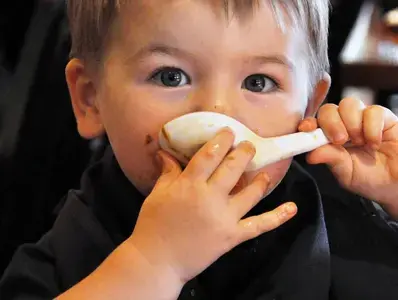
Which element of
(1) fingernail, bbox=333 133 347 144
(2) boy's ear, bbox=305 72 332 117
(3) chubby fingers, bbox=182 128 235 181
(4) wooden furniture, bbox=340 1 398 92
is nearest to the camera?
(3) chubby fingers, bbox=182 128 235 181

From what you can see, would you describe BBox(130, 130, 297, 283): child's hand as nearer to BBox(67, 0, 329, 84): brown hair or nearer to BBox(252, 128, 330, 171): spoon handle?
BBox(252, 128, 330, 171): spoon handle

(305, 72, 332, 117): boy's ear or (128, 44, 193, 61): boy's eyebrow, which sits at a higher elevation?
(128, 44, 193, 61): boy's eyebrow

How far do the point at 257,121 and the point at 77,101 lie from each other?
0.28 meters

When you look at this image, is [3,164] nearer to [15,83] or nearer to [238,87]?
[15,83]

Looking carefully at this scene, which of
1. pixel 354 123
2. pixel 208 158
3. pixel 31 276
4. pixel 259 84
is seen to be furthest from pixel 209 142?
pixel 31 276

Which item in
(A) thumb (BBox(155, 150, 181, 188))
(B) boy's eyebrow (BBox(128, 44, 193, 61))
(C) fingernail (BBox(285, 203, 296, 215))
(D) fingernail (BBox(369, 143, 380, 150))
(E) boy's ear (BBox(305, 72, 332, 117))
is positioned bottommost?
(D) fingernail (BBox(369, 143, 380, 150))

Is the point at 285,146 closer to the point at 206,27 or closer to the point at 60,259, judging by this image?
the point at 206,27

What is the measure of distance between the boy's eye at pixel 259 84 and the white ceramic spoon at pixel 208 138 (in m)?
0.06

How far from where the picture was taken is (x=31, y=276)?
84 cm

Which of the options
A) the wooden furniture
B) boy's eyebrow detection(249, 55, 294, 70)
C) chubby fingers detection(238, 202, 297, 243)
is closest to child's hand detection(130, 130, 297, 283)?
chubby fingers detection(238, 202, 297, 243)

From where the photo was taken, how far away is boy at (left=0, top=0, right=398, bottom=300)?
669 mm

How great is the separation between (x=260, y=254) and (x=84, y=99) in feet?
1.04

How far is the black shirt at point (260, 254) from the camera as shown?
2.78ft

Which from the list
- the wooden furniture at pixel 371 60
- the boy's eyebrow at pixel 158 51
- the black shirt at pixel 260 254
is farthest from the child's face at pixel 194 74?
the wooden furniture at pixel 371 60
